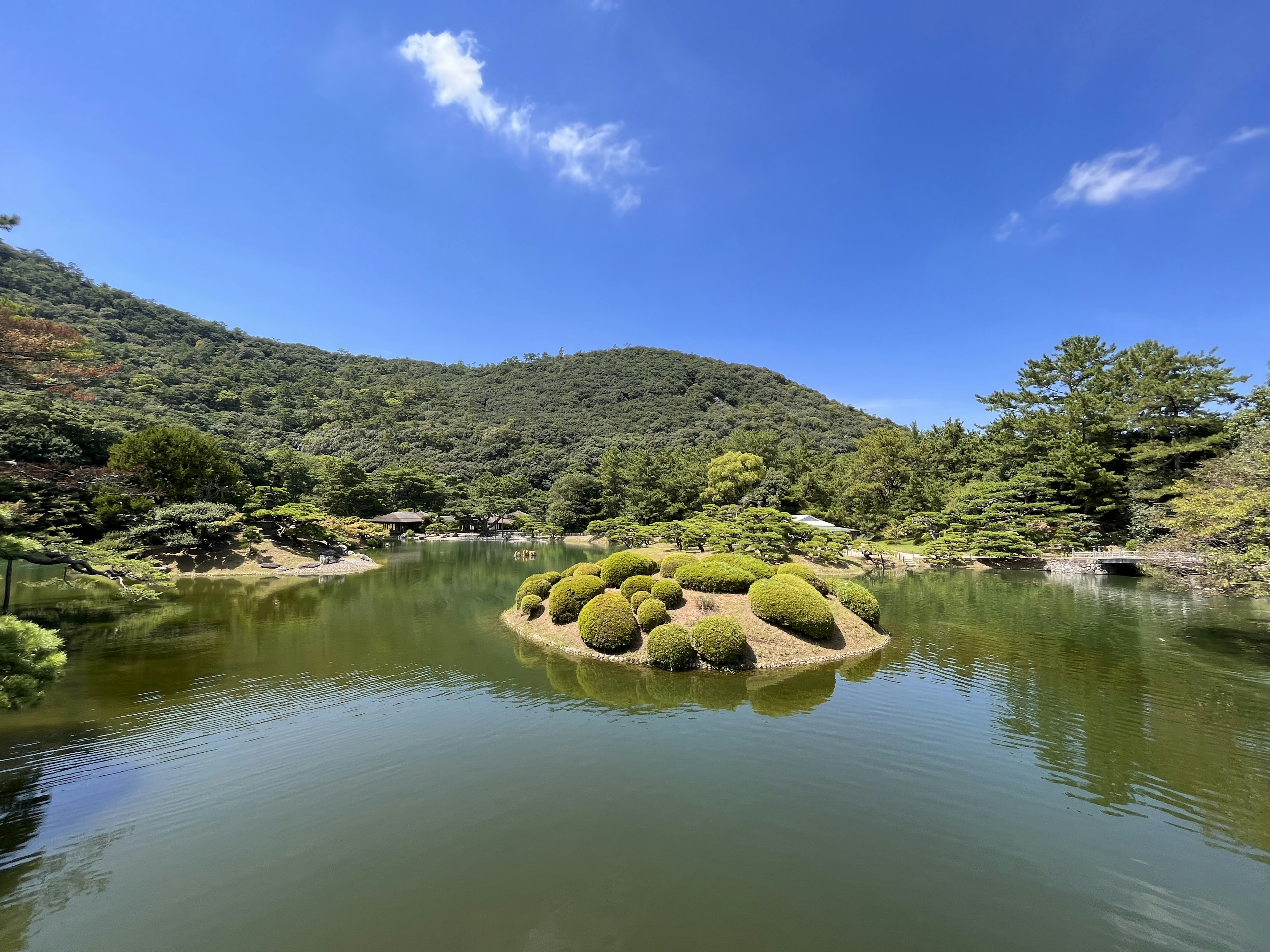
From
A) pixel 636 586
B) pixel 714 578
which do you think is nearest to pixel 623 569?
pixel 636 586

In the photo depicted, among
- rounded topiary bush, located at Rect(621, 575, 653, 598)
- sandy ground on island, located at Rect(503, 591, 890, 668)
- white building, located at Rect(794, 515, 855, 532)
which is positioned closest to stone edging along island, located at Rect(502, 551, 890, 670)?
sandy ground on island, located at Rect(503, 591, 890, 668)

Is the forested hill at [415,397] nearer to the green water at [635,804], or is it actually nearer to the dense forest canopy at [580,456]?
the dense forest canopy at [580,456]

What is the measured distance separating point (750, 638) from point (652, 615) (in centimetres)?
255

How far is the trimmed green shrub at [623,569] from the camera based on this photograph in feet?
51.7

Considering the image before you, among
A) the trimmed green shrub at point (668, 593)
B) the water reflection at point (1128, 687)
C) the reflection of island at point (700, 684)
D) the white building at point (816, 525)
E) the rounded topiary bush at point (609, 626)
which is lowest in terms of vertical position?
the reflection of island at point (700, 684)

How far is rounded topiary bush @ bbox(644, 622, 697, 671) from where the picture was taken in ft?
39.9

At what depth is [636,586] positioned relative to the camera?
1464 centimetres

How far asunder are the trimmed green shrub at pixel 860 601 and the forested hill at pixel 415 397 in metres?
43.6

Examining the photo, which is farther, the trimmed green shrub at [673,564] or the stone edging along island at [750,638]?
the trimmed green shrub at [673,564]

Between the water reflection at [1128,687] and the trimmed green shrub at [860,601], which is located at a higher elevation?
the trimmed green shrub at [860,601]

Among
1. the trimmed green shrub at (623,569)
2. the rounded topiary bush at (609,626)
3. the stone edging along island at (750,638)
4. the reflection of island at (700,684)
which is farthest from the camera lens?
the trimmed green shrub at (623,569)

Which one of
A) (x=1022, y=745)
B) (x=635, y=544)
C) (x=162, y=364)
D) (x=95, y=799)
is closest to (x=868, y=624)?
(x=1022, y=745)

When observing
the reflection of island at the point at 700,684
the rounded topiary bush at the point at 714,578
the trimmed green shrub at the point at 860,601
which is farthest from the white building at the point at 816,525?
the reflection of island at the point at 700,684

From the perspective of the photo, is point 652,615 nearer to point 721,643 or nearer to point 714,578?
point 721,643
